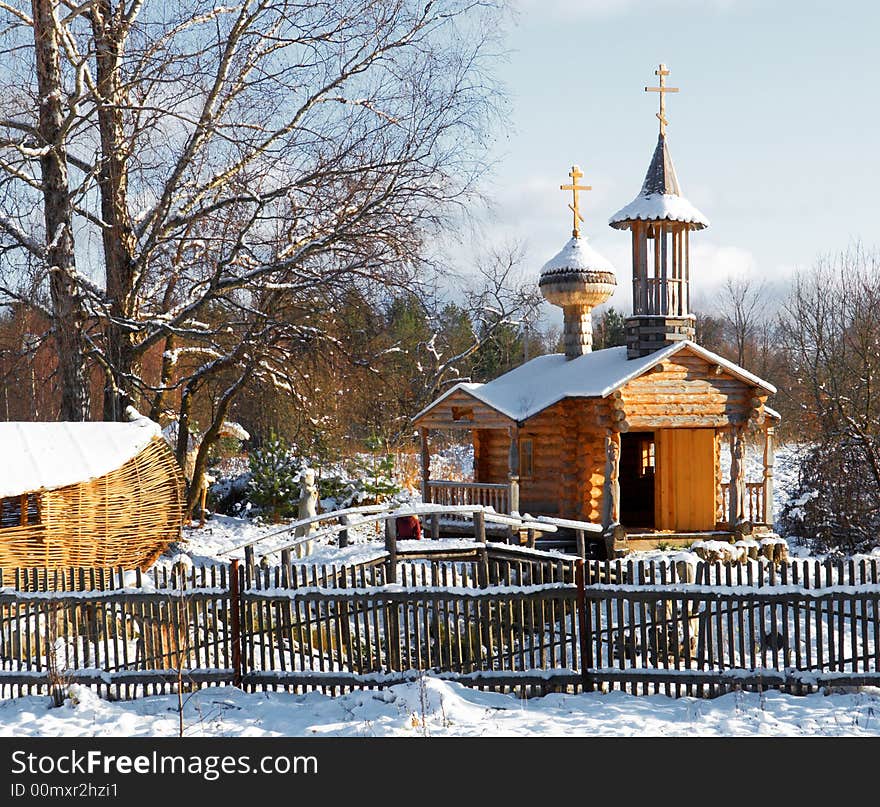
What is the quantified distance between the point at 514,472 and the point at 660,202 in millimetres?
6217

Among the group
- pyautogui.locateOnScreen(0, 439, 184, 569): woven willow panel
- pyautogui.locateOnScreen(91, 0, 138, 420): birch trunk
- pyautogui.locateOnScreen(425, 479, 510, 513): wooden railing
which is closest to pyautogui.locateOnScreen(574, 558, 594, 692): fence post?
pyautogui.locateOnScreen(425, 479, 510, 513): wooden railing

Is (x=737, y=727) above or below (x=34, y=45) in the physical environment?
below

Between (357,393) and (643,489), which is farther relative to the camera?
(643,489)

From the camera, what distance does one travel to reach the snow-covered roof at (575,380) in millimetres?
19516

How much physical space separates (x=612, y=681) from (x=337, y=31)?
12944mm

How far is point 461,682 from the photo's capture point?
1021 cm

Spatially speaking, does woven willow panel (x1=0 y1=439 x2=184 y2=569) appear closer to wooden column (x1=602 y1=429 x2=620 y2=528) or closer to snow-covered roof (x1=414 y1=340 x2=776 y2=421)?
snow-covered roof (x1=414 y1=340 x2=776 y2=421)

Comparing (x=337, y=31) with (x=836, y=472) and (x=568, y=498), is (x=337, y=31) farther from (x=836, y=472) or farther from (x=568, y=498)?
(x=836, y=472)

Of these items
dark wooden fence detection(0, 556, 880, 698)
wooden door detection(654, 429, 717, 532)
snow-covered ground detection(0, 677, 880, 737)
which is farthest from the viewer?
wooden door detection(654, 429, 717, 532)

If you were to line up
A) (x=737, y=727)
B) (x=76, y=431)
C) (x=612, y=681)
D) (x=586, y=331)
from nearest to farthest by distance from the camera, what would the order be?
(x=737, y=727)
(x=612, y=681)
(x=76, y=431)
(x=586, y=331)

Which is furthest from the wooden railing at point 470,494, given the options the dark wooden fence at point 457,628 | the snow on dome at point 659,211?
the dark wooden fence at point 457,628

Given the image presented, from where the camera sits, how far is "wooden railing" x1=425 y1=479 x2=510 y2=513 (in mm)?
20266

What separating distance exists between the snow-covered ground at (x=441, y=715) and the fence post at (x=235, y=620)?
8.3 inches
